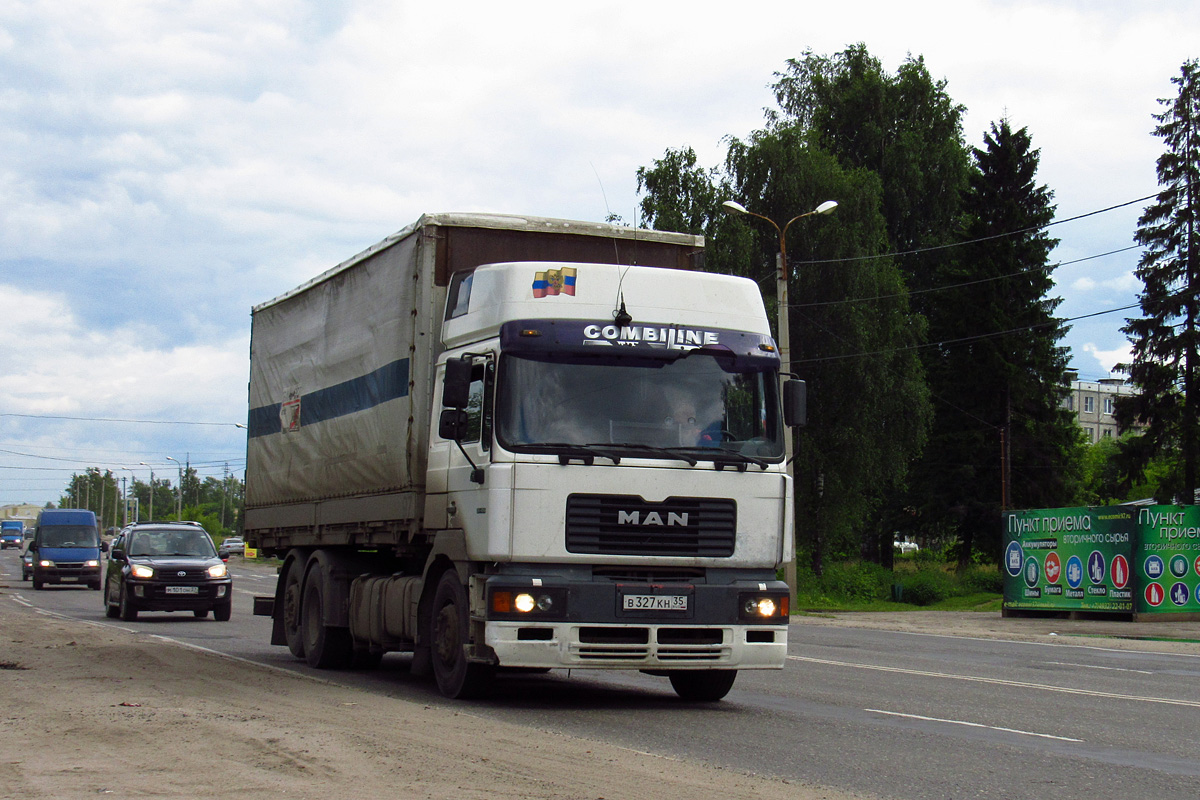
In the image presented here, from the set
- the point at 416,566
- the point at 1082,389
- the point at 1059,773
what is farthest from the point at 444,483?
the point at 1082,389

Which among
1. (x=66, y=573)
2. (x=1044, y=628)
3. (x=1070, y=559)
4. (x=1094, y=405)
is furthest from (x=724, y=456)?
(x=1094, y=405)

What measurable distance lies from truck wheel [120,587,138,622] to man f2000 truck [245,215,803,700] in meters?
13.5

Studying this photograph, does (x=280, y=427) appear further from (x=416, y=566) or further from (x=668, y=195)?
(x=668, y=195)

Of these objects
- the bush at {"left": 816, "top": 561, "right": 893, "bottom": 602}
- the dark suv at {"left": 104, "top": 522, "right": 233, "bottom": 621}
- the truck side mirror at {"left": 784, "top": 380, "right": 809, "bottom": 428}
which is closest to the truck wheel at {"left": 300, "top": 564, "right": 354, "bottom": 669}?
the truck side mirror at {"left": 784, "top": 380, "right": 809, "bottom": 428}

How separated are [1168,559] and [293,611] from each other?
19.9 meters

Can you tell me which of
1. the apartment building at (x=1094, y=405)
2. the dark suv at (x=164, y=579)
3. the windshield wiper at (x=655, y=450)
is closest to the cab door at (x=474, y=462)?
the windshield wiper at (x=655, y=450)

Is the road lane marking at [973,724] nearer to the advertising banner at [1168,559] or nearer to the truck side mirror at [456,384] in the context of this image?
the truck side mirror at [456,384]

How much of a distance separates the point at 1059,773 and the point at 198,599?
63.6 ft

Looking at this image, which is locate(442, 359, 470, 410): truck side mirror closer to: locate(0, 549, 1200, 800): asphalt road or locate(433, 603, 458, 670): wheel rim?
locate(433, 603, 458, 670): wheel rim

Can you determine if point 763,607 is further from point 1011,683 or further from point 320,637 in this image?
point 320,637

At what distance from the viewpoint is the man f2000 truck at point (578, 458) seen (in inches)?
410

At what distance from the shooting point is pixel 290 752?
785 centimetres

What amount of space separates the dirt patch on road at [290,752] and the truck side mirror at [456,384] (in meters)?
2.32

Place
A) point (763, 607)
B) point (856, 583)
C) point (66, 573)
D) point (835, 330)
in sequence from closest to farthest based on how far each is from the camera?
point (763, 607)
point (66, 573)
point (856, 583)
point (835, 330)
